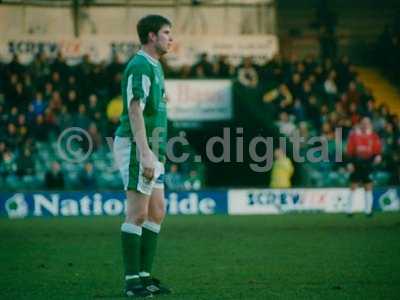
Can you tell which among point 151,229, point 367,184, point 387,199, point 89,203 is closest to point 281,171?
point 387,199

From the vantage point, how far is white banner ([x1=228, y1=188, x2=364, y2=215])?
69.8 feet

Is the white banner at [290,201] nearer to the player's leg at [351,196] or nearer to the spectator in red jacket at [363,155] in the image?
the player's leg at [351,196]

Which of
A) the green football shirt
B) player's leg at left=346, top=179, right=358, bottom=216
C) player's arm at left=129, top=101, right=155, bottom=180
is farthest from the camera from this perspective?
player's leg at left=346, top=179, right=358, bottom=216

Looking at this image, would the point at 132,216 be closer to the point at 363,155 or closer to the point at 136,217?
the point at 136,217

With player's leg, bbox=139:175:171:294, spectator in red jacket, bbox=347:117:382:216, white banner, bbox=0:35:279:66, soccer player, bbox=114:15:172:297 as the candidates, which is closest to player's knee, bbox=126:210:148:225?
soccer player, bbox=114:15:172:297

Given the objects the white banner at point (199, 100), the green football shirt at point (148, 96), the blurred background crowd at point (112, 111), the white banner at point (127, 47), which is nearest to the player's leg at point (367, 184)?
the blurred background crowd at point (112, 111)

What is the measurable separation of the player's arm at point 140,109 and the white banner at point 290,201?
13.4 m

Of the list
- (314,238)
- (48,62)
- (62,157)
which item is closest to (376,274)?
(314,238)

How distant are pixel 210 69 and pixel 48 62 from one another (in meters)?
3.82

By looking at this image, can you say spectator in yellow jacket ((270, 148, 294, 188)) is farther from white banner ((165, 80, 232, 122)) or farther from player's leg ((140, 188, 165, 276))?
player's leg ((140, 188, 165, 276))

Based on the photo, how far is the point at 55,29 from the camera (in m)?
26.3

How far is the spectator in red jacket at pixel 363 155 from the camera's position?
19.4 m

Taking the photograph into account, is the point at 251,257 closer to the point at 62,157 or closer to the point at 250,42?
the point at 62,157

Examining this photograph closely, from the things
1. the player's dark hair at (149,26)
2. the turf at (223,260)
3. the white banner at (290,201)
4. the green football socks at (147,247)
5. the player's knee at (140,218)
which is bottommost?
the white banner at (290,201)
